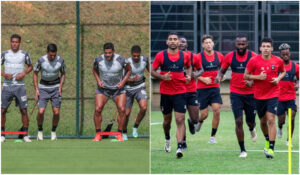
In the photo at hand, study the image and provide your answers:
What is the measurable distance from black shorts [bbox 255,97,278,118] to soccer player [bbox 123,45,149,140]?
3.90 meters

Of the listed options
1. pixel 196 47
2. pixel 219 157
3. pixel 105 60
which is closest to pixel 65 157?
pixel 219 157

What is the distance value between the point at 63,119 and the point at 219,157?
5.44 meters

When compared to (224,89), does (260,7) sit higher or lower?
higher

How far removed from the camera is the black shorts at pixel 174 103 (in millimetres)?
11227

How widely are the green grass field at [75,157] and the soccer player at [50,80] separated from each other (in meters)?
0.61

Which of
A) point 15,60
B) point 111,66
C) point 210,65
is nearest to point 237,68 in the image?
point 210,65

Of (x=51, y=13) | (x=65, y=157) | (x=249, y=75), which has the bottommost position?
(x=65, y=157)

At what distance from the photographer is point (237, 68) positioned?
40.9ft

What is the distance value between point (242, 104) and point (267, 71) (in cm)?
84

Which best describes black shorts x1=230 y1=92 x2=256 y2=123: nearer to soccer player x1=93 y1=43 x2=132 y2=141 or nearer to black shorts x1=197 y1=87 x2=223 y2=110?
black shorts x1=197 y1=87 x2=223 y2=110

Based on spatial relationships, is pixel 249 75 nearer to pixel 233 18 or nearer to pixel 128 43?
pixel 128 43

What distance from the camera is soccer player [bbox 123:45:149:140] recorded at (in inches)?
590

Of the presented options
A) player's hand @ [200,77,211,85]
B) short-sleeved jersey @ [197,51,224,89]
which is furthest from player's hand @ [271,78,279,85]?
short-sleeved jersey @ [197,51,224,89]

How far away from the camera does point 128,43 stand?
1578cm
